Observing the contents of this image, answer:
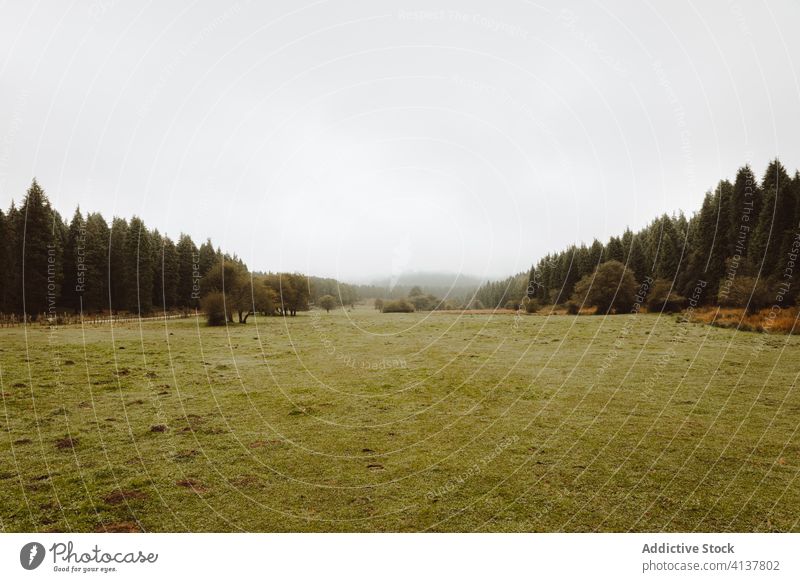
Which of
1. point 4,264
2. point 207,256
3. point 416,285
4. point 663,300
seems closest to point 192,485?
point 416,285

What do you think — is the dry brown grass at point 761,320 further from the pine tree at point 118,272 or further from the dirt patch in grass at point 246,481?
the pine tree at point 118,272

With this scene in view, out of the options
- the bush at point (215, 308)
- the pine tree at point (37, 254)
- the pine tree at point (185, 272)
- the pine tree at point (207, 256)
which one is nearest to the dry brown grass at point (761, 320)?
the bush at point (215, 308)

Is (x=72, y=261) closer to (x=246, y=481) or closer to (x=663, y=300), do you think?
(x=246, y=481)

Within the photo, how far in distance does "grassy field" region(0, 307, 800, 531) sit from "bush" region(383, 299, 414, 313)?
2057 cm

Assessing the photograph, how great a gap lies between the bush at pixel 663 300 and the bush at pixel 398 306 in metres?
32.2

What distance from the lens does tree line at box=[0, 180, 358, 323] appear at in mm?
44719

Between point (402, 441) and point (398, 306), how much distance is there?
3327 cm

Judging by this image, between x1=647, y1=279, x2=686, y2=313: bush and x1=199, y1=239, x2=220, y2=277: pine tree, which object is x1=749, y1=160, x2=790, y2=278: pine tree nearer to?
x1=647, y1=279, x2=686, y2=313: bush

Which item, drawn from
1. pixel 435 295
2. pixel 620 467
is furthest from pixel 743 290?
pixel 620 467

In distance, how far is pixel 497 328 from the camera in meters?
36.7

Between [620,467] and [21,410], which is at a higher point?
[21,410]

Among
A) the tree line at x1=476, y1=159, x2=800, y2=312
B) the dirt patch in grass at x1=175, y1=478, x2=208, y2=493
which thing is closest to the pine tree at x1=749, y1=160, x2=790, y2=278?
the tree line at x1=476, y1=159, x2=800, y2=312
